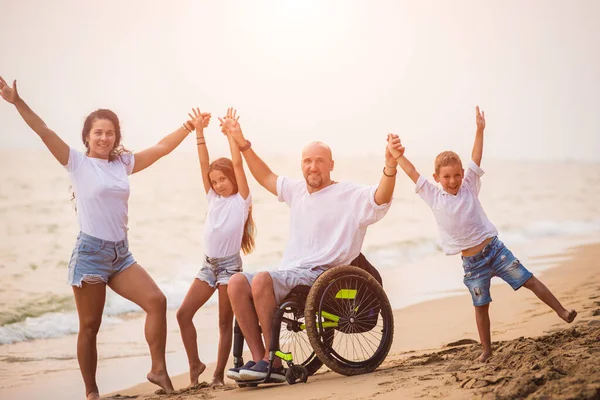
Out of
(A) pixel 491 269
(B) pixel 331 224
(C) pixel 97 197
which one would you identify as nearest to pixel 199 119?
(C) pixel 97 197

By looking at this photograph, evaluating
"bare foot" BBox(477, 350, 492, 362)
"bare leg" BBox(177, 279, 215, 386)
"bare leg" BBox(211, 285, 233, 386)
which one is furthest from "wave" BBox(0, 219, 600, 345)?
"bare foot" BBox(477, 350, 492, 362)

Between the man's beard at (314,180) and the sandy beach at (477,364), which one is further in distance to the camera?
the man's beard at (314,180)

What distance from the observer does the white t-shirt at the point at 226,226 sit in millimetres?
4285

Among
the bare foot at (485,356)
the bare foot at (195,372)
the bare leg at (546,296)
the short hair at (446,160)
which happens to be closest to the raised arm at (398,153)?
the short hair at (446,160)

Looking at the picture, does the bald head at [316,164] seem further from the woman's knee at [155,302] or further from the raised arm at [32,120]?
the raised arm at [32,120]

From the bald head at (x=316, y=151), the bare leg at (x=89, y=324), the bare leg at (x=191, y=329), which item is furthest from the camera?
the bare leg at (x=191, y=329)

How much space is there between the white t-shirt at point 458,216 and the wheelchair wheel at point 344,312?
43cm

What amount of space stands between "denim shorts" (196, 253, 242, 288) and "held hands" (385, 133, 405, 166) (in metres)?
0.97

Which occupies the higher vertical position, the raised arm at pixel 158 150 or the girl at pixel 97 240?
the raised arm at pixel 158 150

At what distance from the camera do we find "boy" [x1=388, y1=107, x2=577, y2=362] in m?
3.94

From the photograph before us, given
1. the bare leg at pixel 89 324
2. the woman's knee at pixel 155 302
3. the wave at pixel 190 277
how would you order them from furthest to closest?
1. the wave at pixel 190 277
2. the woman's knee at pixel 155 302
3. the bare leg at pixel 89 324

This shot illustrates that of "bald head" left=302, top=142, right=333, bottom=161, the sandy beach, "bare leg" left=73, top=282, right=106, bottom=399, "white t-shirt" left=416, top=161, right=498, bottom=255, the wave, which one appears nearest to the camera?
the sandy beach

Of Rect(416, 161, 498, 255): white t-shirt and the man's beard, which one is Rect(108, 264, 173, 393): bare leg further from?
Rect(416, 161, 498, 255): white t-shirt

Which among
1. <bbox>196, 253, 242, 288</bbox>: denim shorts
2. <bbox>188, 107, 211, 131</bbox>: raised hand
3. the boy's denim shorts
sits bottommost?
the boy's denim shorts
